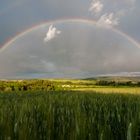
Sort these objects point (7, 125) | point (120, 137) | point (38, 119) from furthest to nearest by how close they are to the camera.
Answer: point (38, 119) → point (120, 137) → point (7, 125)

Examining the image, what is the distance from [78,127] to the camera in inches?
88.4

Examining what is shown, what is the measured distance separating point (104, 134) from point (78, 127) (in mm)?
198

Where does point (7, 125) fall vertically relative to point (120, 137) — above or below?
above

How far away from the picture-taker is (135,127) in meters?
2.32

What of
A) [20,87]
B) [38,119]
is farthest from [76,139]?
[20,87]

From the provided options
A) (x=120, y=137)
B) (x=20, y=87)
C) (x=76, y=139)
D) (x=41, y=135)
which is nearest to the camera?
(x=76, y=139)

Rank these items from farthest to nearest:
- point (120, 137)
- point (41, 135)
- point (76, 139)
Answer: point (120, 137) → point (41, 135) → point (76, 139)

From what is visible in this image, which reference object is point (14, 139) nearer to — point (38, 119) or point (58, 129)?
point (58, 129)

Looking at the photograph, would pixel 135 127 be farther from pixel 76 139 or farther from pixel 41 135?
pixel 41 135

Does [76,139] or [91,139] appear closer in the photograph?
[76,139]

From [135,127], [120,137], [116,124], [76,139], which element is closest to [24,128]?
[76,139]

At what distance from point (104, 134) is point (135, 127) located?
26 cm

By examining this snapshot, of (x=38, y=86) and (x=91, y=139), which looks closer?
(x=91, y=139)

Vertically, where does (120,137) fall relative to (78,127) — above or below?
below
